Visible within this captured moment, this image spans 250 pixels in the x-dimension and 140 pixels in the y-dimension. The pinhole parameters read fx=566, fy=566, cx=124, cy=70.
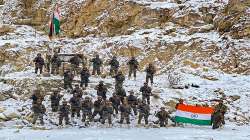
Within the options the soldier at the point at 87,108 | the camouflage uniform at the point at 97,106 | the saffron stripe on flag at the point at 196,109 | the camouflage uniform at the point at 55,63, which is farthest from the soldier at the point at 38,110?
the camouflage uniform at the point at 55,63

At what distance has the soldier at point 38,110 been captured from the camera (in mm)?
27328

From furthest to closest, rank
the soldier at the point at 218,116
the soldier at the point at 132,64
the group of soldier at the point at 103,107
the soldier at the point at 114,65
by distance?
the soldier at the point at 114,65 → the soldier at the point at 132,64 → the soldier at the point at 218,116 → the group of soldier at the point at 103,107

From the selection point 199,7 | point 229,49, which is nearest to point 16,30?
point 199,7

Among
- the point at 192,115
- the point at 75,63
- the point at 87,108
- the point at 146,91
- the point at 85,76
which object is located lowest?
the point at 192,115

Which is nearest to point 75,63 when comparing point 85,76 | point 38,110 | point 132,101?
point 85,76

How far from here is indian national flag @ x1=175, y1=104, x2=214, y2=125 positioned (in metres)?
28.8

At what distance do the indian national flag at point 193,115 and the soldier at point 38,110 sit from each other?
6794mm

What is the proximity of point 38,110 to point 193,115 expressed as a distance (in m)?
7.82

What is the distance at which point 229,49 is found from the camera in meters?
41.0

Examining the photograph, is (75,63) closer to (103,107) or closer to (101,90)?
(101,90)

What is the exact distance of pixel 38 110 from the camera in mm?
27359

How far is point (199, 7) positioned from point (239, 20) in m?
4.22

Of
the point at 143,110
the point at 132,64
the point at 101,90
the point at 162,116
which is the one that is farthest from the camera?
the point at 132,64

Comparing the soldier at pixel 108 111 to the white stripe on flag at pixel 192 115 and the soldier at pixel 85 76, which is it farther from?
the soldier at pixel 85 76
